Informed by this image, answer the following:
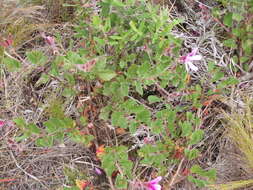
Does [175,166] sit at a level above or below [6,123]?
below

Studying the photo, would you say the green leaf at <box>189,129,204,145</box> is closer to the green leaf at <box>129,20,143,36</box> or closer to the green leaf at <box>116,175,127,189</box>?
the green leaf at <box>116,175,127,189</box>

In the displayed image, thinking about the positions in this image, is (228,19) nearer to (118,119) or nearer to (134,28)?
(134,28)

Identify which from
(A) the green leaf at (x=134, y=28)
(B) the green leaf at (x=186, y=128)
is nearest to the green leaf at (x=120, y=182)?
(B) the green leaf at (x=186, y=128)

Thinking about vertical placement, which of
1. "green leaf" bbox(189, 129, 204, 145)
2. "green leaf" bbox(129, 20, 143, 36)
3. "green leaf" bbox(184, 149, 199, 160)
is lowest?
"green leaf" bbox(184, 149, 199, 160)

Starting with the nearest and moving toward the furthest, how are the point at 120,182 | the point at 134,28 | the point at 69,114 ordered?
the point at 134,28 < the point at 120,182 < the point at 69,114

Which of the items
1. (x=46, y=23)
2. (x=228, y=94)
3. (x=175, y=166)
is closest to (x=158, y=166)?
(x=175, y=166)

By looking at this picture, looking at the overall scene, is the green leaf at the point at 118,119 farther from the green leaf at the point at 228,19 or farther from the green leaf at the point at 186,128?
the green leaf at the point at 228,19

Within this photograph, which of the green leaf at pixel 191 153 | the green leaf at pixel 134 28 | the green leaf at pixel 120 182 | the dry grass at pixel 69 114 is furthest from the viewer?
the dry grass at pixel 69 114

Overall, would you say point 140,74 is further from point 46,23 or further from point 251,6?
point 46,23

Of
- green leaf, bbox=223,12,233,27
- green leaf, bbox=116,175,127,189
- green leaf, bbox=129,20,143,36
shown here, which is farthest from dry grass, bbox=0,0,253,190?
green leaf, bbox=129,20,143,36

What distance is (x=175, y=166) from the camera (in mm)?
1701

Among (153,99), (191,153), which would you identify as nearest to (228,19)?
(153,99)

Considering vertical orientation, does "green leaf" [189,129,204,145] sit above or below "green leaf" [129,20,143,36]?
below

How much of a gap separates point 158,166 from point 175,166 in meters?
0.13
